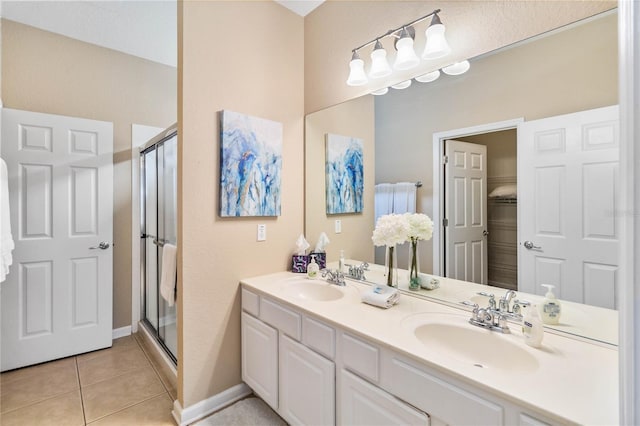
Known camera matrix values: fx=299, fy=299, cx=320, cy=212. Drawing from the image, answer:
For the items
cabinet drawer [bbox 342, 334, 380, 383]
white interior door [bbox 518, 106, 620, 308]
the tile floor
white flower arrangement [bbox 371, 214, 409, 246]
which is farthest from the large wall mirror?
the tile floor

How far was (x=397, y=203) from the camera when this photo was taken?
5.83 feet

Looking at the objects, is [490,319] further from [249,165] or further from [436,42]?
[249,165]

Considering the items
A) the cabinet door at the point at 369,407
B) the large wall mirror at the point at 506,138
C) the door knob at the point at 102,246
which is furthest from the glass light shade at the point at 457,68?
the door knob at the point at 102,246

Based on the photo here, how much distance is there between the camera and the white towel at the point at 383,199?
1.82 metres

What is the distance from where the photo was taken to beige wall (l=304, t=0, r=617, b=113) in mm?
1254

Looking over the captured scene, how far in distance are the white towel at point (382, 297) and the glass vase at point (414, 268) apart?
0.18 meters

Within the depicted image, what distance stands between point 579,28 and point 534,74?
19 cm

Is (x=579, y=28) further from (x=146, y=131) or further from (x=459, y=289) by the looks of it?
(x=146, y=131)

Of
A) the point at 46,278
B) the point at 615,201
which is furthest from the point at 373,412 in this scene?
the point at 46,278

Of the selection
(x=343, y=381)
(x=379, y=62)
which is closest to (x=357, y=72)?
(x=379, y=62)

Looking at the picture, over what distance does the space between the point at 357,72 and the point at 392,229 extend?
3.26 ft

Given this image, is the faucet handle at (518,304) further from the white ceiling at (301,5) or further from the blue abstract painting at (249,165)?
the white ceiling at (301,5)

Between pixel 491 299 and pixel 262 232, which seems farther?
pixel 262 232

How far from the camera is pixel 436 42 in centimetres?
147
